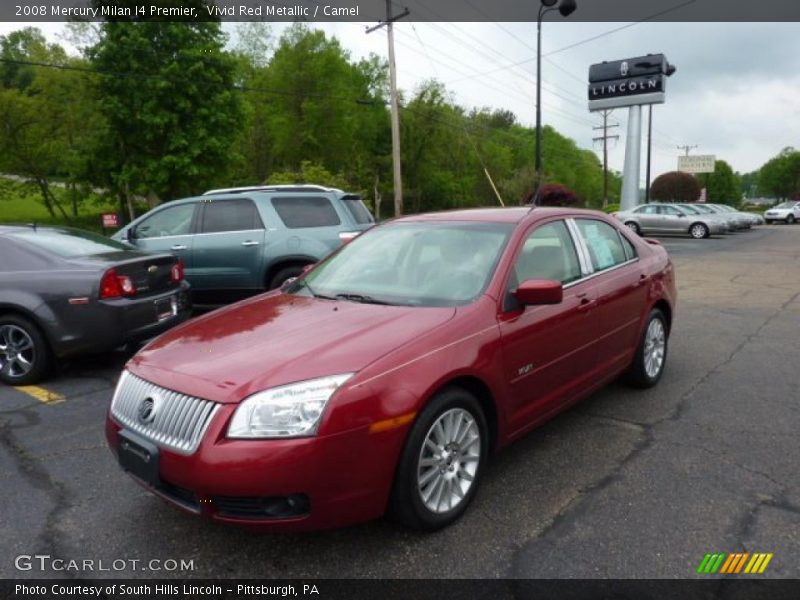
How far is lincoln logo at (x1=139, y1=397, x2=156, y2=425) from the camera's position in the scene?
263 centimetres

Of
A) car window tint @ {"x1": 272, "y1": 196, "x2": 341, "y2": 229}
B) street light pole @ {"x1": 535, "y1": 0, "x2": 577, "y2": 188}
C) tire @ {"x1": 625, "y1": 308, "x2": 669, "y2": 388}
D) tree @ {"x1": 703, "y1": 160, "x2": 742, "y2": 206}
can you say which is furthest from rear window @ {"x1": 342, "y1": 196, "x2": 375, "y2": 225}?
tree @ {"x1": 703, "y1": 160, "x2": 742, "y2": 206}

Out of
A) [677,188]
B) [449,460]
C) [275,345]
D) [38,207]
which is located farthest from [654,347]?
[677,188]

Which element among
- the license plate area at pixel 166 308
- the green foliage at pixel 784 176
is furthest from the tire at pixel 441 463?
the green foliage at pixel 784 176

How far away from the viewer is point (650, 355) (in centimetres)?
479

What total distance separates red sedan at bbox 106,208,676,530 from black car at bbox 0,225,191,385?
2047mm

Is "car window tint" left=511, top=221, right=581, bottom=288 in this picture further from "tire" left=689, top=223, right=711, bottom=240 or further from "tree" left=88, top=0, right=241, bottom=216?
"tire" left=689, top=223, right=711, bottom=240

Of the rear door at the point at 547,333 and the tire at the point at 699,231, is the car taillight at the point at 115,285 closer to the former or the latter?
the rear door at the point at 547,333

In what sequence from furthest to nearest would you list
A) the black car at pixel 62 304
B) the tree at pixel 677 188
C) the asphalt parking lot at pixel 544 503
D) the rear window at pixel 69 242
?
the tree at pixel 677 188
the rear window at pixel 69 242
the black car at pixel 62 304
the asphalt parking lot at pixel 544 503

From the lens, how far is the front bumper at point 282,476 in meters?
2.33

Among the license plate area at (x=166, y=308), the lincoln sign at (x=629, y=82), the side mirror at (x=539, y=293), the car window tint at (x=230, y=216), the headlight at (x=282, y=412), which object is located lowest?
the license plate area at (x=166, y=308)

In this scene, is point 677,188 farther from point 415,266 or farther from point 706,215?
point 415,266

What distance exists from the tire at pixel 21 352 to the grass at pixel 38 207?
556 inches

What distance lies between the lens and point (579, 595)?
2.38 metres

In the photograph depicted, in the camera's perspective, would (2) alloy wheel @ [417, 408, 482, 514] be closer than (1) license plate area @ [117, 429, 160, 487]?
No
